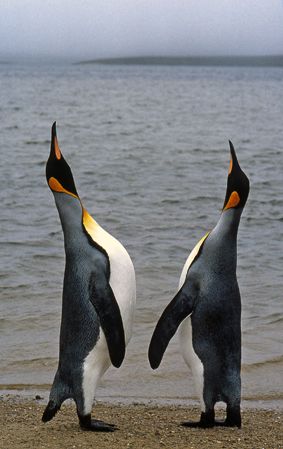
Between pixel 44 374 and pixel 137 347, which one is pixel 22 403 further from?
pixel 137 347

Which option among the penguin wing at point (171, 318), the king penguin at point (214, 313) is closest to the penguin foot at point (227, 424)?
the king penguin at point (214, 313)

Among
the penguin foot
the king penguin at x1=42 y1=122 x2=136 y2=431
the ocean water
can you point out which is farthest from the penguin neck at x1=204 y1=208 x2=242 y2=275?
the ocean water

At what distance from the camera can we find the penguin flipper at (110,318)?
15.9ft

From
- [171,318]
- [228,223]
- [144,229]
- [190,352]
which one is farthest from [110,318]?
[144,229]

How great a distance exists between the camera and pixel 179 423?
5.41 m

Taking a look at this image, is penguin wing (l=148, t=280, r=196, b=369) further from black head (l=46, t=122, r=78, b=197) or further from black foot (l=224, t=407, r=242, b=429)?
black head (l=46, t=122, r=78, b=197)

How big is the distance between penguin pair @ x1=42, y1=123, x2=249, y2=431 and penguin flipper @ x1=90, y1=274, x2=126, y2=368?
0.04 feet

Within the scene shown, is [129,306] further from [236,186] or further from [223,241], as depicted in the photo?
[236,186]

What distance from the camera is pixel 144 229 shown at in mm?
12320

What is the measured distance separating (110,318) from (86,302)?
168 mm

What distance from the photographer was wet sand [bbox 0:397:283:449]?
4.84m

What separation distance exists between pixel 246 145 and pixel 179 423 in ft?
63.2

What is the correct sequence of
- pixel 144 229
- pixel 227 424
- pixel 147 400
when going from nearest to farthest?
pixel 227 424 < pixel 147 400 < pixel 144 229

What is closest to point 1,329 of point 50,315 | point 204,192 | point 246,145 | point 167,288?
point 50,315
